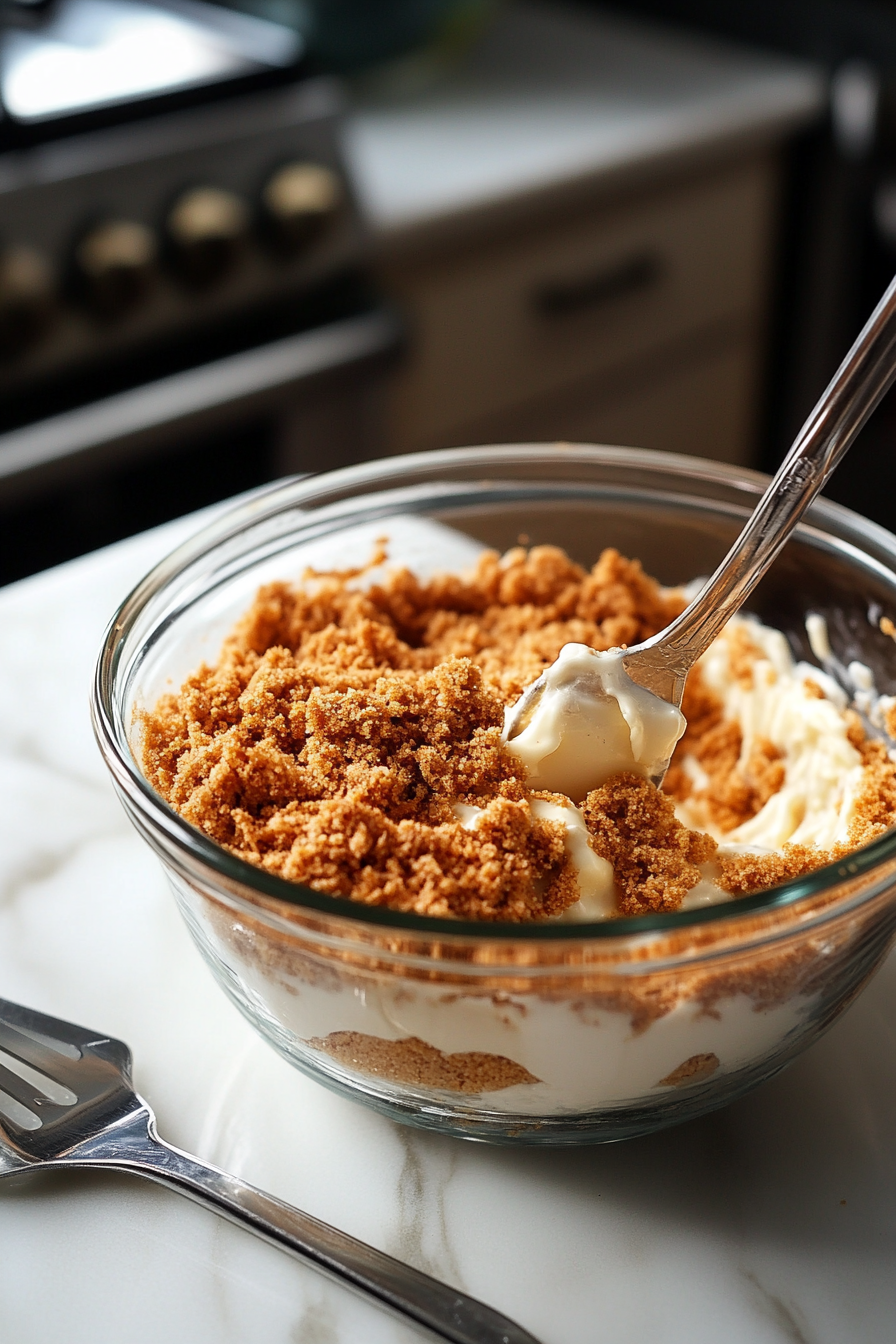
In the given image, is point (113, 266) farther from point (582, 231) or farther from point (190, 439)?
point (582, 231)

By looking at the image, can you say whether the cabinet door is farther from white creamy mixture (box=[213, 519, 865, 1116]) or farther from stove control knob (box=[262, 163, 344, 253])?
white creamy mixture (box=[213, 519, 865, 1116])

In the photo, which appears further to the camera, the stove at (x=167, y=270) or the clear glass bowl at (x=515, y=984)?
the stove at (x=167, y=270)

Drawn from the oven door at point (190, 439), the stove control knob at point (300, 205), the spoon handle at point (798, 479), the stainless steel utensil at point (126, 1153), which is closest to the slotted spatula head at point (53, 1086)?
the stainless steel utensil at point (126, 1153)

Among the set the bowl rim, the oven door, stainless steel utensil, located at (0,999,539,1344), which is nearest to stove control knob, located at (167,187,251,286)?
the oven door

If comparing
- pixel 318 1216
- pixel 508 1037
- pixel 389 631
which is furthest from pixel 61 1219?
pixel 389 631

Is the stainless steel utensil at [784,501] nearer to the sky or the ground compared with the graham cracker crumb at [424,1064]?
nearer to the sky

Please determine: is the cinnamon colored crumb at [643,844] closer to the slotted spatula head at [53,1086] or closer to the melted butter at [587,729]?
the melted butter at [587,729]

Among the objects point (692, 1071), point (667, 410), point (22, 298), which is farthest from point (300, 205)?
point (692, 1071)
